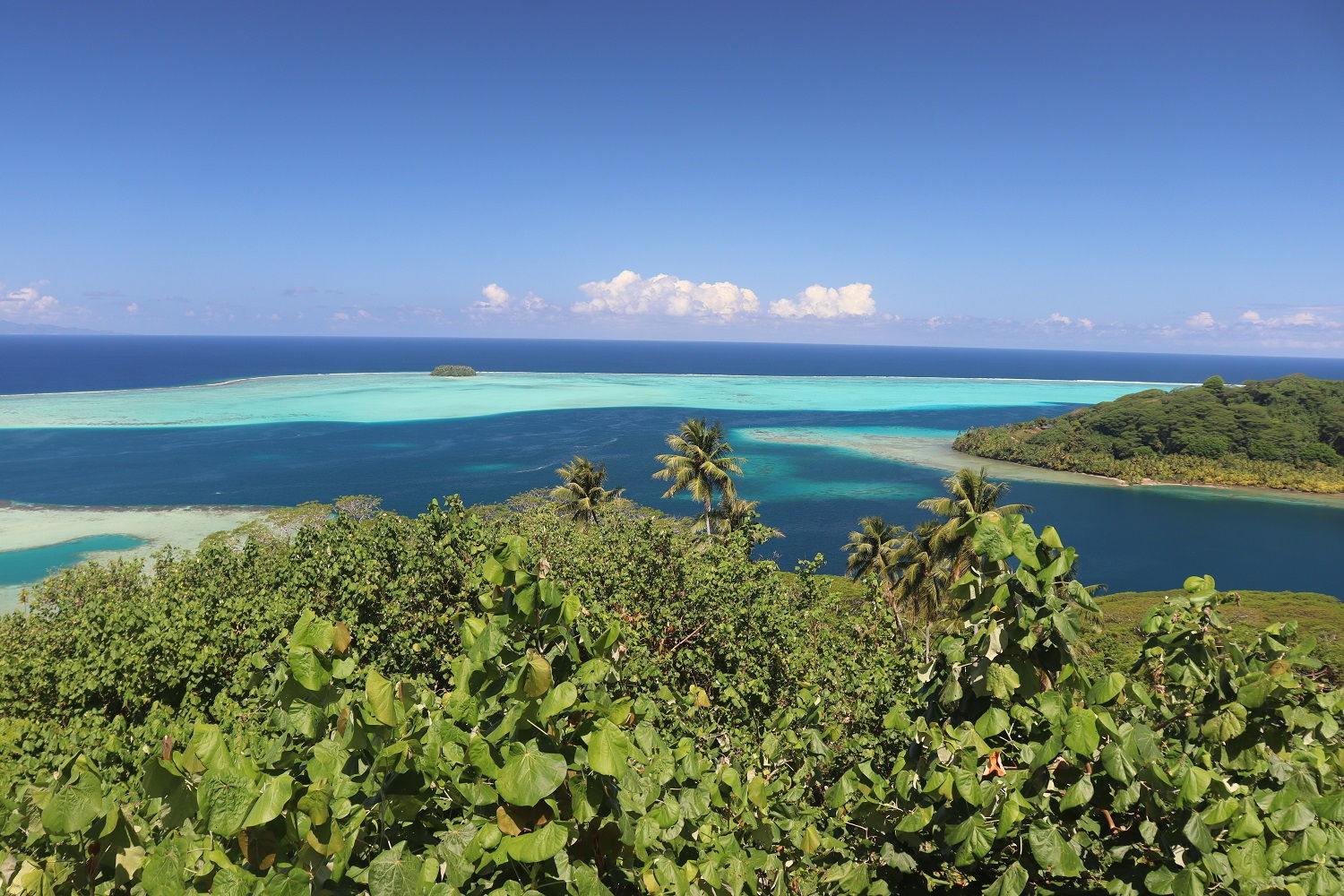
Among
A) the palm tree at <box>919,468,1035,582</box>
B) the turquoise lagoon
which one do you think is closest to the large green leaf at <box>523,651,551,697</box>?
the palm tree at <box>919,468,1035,582</box>

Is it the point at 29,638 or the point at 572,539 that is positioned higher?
the point at 572,539

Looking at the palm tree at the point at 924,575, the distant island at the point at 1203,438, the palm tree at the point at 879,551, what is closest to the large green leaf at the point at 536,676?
the palm tree at the point at 924,575

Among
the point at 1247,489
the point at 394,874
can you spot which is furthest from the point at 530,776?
the point at 1247,489

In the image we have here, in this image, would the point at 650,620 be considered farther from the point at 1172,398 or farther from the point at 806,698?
the point at 1172,398

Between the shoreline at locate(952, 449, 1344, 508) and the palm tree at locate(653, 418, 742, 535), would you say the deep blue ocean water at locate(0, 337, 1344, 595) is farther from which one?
the palm tree at locate(653, 418, 742, 535)

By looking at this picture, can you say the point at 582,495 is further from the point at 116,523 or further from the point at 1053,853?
the point at 116,523

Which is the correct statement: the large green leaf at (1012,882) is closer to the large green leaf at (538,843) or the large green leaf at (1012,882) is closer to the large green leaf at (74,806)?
the large green leaf at (538,843)

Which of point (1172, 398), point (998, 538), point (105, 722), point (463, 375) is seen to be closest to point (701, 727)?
point (998, 538)

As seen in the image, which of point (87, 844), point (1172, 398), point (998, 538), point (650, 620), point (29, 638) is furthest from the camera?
point (1172, 398)
